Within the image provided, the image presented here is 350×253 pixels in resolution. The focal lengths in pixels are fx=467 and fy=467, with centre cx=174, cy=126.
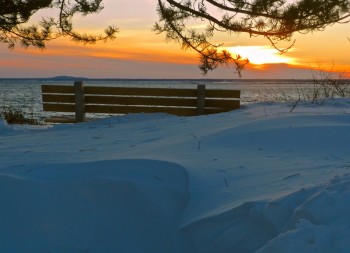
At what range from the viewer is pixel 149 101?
34.7ft

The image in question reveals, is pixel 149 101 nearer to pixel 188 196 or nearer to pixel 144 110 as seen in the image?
pixel 144 110

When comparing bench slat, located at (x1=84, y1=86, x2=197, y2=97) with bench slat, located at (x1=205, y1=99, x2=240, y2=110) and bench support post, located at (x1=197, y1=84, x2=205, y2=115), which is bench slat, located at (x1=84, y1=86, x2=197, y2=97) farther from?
bench slat, located at (x1=205, y1=99, x2=240, y2=110)

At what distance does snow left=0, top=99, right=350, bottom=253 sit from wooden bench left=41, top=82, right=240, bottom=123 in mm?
5918

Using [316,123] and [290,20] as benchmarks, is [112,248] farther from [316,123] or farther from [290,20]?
[290,20]

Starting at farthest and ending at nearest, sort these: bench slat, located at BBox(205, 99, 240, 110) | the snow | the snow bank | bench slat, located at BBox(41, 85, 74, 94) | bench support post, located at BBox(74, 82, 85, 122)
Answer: bench slat, located at BBox(41, 85, 74, 94)
bench support post, located at BBox(74, 82, 85, 122)
bench slat, located at BBox(205, 99, 240, 110)
the snow bank
the snow

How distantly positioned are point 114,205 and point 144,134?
260cm

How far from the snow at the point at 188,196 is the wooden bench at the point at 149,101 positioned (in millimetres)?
5918

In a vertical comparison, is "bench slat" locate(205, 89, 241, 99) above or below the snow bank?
above

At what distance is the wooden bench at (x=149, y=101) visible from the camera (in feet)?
34.6

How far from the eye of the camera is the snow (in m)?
2.27

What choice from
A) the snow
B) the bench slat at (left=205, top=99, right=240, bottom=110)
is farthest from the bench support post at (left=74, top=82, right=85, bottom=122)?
the snow

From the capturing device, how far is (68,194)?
330 centimetres

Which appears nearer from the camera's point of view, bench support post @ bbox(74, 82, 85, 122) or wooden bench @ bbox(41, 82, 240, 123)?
Answer: wooden bench @ bbox(41, 82, 240, 123)

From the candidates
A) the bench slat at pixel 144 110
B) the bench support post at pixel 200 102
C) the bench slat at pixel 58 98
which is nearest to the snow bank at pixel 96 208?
the bench slat at pixel 144 110
